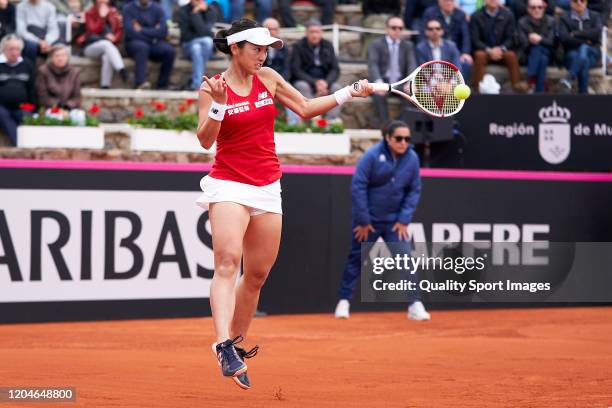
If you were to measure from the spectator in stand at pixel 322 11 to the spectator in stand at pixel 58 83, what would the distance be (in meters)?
4.03

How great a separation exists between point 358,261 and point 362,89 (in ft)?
19.0

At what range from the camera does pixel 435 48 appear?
1625cm

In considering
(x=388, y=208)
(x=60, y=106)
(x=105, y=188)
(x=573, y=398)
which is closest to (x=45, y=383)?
(x=573, y=398)

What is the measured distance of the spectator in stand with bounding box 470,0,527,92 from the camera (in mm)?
17234

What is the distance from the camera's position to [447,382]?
26.4 ft

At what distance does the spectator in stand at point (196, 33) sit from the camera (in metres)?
16.2

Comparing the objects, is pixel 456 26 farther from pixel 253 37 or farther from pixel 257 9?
pixel 253 37

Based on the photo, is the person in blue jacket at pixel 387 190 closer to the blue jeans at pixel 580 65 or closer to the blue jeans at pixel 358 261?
the blue jeans at pixel 358 261

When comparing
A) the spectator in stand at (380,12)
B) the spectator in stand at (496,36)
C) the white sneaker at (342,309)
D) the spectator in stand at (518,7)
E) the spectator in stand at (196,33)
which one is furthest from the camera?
the spectator in stand at (380,12)

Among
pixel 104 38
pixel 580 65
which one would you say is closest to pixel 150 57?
pixel 104 38

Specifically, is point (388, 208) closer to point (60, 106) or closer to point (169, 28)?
point (60, 106)

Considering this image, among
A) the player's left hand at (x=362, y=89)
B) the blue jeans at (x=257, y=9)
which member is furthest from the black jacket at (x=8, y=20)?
the player's left hand at (x=362, y=89)

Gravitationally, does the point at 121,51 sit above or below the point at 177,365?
above

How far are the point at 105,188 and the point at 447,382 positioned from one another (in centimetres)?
502
